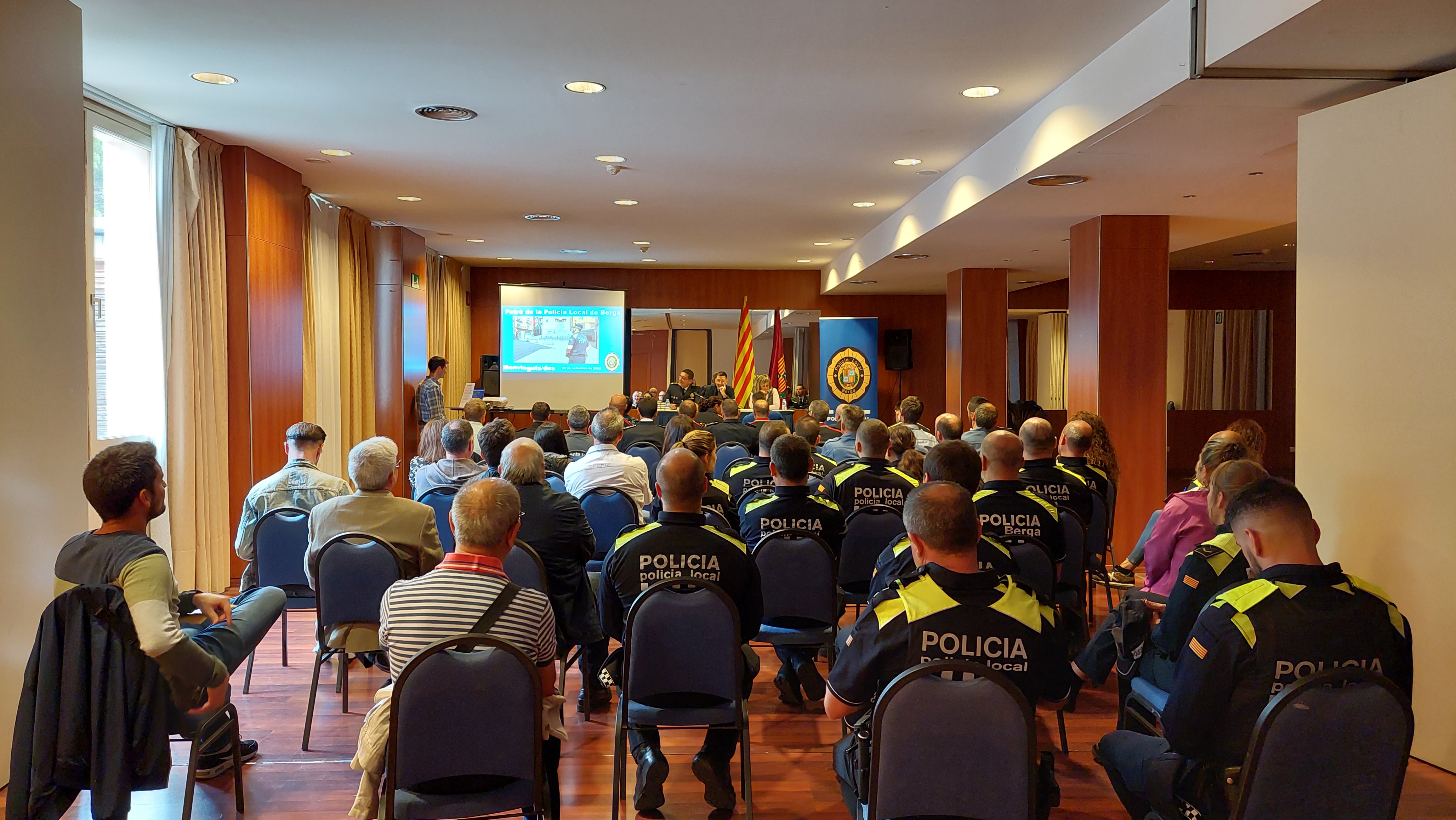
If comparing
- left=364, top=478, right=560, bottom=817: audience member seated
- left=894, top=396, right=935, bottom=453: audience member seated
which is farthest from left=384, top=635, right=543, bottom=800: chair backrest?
left=894, top=396, right=935, bottom=453: audience member seated

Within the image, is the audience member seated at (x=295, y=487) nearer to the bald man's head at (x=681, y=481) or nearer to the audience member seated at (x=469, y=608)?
the bald man's head at (x=681, y=481)

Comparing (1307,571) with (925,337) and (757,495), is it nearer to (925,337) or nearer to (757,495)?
(757,495)

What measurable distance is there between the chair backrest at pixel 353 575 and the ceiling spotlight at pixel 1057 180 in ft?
14.9

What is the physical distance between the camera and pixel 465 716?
87.4 inches

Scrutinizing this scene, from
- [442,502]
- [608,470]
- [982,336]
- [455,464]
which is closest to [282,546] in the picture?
[442,502]

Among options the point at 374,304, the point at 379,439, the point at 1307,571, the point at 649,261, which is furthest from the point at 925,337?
the point at 1307,571

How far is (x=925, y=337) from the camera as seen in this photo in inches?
619

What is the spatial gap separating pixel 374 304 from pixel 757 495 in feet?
23.4

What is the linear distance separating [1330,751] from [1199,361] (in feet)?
44.9

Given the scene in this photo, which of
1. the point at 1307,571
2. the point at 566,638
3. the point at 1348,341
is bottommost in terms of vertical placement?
the point at 566,638

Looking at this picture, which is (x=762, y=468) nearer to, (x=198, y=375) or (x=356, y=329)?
(x=198, y=375)

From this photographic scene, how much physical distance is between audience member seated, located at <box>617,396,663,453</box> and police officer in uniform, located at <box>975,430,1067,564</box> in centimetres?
402

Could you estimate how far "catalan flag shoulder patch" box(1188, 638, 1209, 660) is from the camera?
88.0 inches

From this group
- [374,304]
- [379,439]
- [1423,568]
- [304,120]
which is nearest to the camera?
[1423,568]
